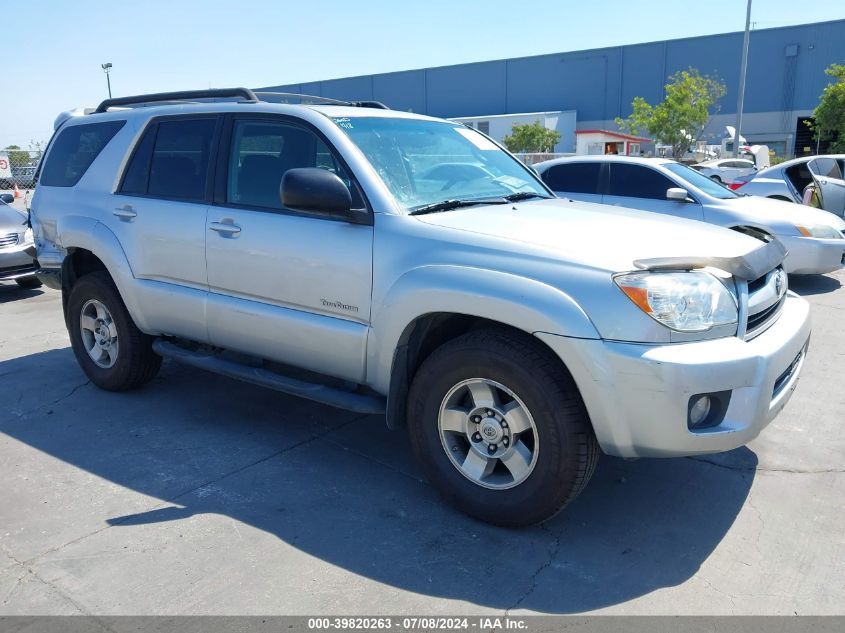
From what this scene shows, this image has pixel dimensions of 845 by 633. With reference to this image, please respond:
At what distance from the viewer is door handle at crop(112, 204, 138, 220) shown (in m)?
4.62

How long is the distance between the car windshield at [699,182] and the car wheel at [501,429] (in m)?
6.37

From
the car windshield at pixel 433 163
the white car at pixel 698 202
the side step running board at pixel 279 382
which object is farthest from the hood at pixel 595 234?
the white car at pixel 698 202

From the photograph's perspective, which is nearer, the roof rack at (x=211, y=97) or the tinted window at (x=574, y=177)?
the roof rack at (x=211, y=97)

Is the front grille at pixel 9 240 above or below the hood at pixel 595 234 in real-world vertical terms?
below

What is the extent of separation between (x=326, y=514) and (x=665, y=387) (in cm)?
171

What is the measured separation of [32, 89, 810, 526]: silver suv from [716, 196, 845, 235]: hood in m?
4.85

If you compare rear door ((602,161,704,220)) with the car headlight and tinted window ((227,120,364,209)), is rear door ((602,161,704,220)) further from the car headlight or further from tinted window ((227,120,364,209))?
the car headlight

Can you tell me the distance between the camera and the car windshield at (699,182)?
857cm

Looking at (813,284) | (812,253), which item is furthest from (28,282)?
(813,284)

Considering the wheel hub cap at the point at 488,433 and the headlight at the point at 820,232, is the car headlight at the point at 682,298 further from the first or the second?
the headlight at the point at 820,232

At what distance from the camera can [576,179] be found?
906 cm

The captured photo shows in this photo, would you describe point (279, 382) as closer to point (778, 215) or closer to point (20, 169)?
point (778, 215)

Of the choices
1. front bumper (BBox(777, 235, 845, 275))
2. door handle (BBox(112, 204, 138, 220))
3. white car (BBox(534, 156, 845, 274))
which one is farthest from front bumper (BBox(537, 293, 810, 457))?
front bumper (BBox(777, 235, 845, 275))

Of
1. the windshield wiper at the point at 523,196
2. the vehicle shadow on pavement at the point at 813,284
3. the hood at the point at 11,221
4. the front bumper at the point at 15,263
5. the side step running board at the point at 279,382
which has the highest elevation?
the windshield wiper at the point at 523,196
